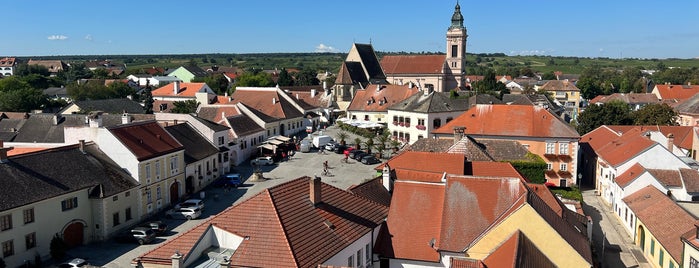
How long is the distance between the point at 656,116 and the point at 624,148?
91.8ft

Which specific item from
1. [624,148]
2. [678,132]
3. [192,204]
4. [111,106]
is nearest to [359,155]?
[192,204]

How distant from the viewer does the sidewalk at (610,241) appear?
30.0 m

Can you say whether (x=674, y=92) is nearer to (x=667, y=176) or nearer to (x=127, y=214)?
(x=667, y=176)

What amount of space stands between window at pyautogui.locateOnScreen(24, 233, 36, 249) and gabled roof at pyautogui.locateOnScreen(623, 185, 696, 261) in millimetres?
30671

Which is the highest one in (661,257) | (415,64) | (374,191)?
(415,64)

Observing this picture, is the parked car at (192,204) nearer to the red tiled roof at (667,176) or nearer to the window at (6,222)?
the window at (6,222)

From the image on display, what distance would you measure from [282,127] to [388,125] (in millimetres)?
12533

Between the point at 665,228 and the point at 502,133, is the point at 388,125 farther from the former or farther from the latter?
the point at 665,228

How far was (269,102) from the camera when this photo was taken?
69625 mm

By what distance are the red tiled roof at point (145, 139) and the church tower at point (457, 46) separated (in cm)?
7918

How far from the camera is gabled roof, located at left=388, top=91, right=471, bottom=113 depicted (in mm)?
61344

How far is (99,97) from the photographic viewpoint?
95.1 metres

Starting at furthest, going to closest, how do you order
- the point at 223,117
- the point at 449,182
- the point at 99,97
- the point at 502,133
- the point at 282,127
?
the point at 99,97 → the point at 282,127 → the point at 223,117 → the point at 502,133 → the point at 449,182

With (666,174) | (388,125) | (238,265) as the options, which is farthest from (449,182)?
(388,125)
